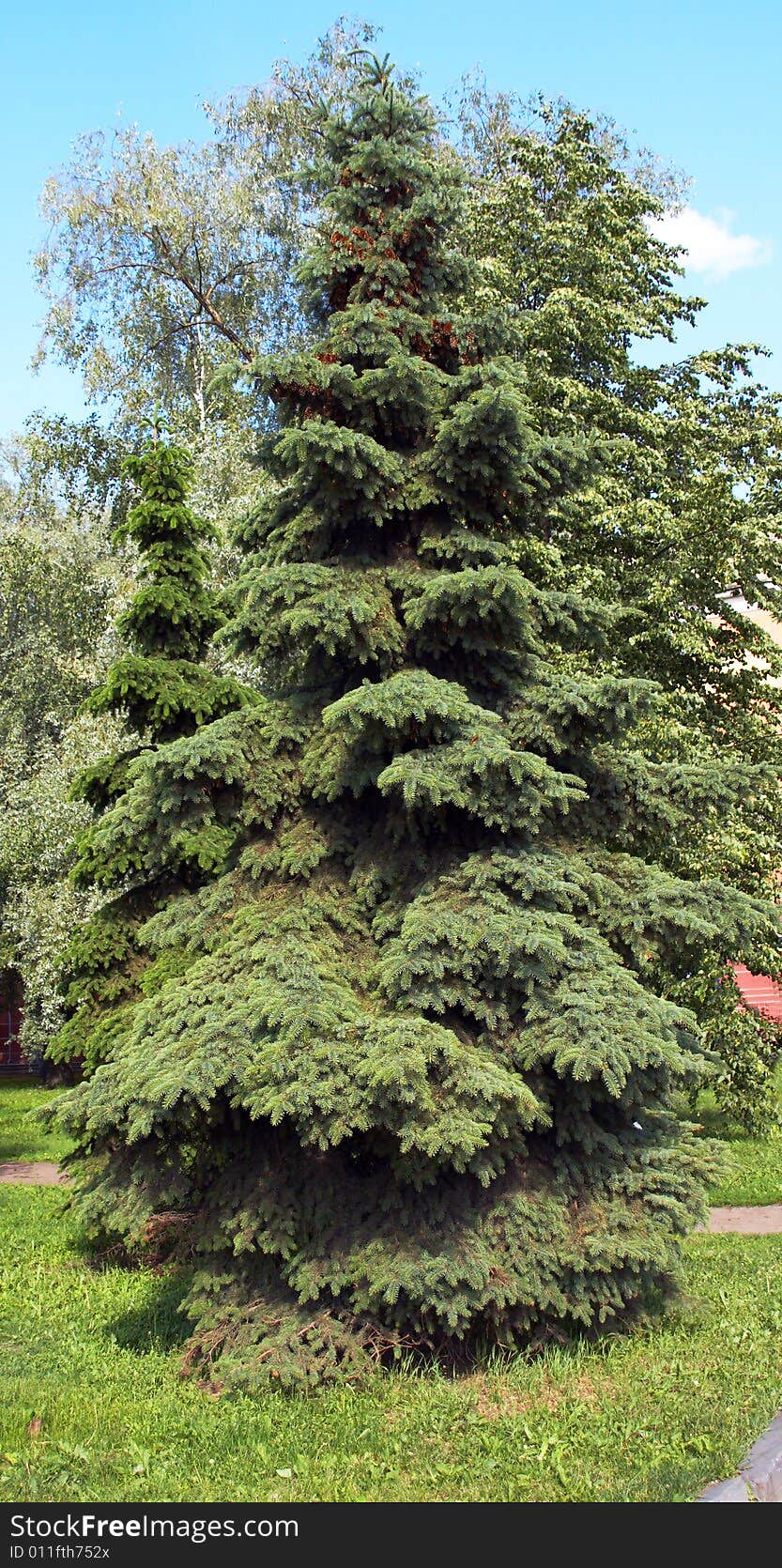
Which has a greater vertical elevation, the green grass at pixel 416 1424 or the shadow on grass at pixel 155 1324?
the green grass at pixel 416 1424

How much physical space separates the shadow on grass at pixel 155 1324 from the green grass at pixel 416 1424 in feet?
0.09

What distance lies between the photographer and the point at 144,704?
910 centimetres

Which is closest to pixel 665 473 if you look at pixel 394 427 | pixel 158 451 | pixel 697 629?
pixel 697 629

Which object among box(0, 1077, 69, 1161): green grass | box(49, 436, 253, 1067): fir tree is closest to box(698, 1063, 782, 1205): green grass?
box(49, 436, 253, 1067): fir tree

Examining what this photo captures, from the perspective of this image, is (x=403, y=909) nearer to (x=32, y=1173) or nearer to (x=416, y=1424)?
(x=416, y=1424)

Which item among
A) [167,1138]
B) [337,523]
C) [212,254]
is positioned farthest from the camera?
[212,254]

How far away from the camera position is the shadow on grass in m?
6.88

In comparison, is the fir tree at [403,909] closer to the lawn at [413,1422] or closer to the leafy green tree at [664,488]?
the lawn at [413,1422]

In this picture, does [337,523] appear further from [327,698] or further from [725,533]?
[725,533]

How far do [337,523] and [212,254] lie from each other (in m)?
16.3

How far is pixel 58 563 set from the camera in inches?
765

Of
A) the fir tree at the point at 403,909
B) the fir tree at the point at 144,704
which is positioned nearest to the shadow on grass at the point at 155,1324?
the fir tree at the point at 403,909

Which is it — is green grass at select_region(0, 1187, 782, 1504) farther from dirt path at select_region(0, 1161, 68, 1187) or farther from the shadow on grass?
dirt path at select_region(0, 1161, 68, 1187)

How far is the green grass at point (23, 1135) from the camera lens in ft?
51.9
